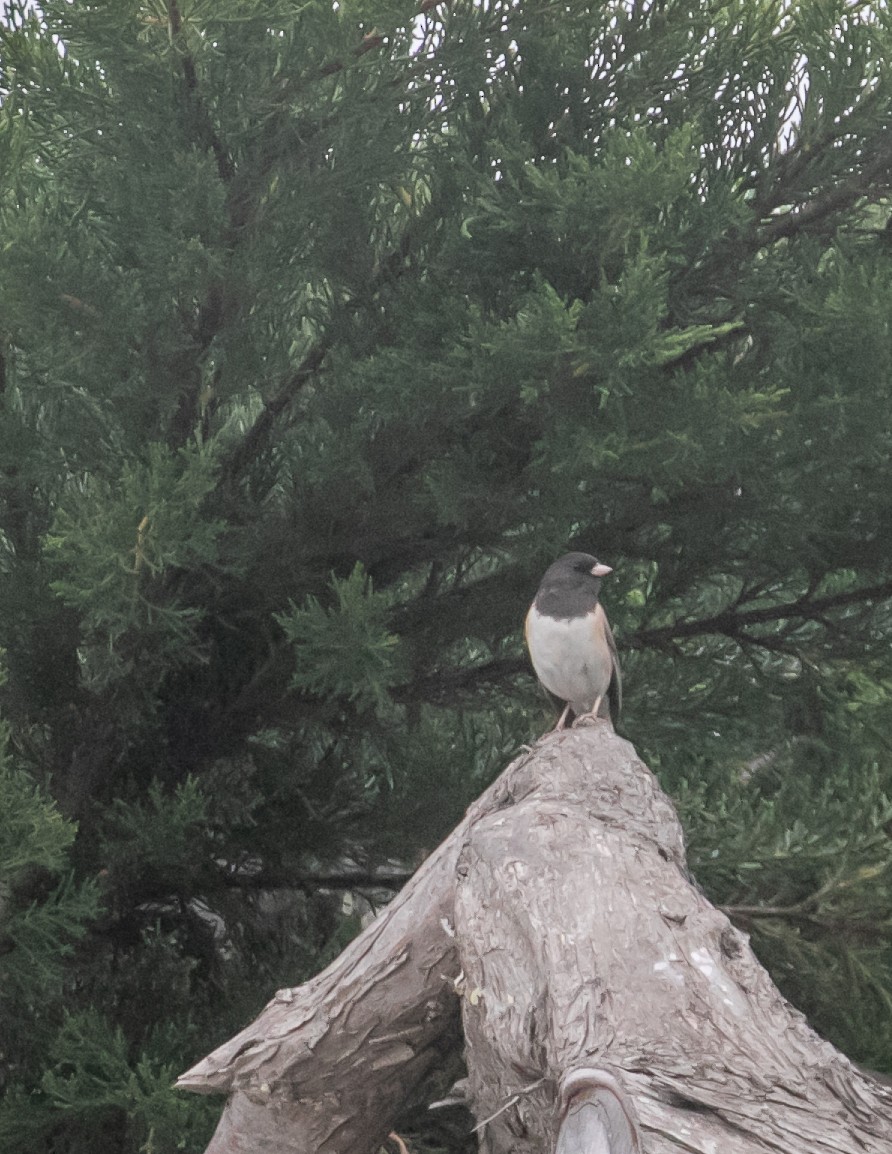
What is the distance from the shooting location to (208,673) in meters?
3.03

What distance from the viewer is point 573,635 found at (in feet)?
8.43

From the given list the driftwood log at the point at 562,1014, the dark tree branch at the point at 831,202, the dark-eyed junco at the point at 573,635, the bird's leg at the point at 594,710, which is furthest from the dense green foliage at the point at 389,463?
the driftwood log at the point at 562,1014

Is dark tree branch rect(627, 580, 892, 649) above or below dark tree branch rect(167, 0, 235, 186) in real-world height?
below

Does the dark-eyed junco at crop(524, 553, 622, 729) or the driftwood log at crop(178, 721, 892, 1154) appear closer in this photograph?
the driftwood log at crop(178, 721, 892, 1154)

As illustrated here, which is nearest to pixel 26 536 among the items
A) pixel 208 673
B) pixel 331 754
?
pixel 208 673

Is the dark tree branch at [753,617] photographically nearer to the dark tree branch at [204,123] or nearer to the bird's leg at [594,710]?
the bird's leg at [594,710]

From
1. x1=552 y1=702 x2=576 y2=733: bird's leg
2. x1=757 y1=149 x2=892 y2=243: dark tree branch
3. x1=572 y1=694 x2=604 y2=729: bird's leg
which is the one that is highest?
x1=757 y1=149 x2=892 y2=243: dark tree branch

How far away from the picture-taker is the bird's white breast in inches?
102

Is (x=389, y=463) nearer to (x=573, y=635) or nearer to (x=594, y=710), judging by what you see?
(x=573, y=635)

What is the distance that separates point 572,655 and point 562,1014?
1265 millimetres

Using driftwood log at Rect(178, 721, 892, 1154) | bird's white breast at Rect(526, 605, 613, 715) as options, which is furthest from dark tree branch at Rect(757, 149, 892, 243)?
driftwood log at Rect(178, 721, 892, 1154)

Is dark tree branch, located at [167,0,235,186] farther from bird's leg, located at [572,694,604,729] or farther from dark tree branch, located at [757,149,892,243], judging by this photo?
bird's leg, located at [572,694,604,729]

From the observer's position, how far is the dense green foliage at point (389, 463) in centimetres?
241

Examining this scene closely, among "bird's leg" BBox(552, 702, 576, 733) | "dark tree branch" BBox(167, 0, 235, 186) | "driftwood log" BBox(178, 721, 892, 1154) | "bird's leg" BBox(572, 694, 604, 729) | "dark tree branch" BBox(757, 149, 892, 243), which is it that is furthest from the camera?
"bird's leg" BBox(552, 702, 576, 733)
